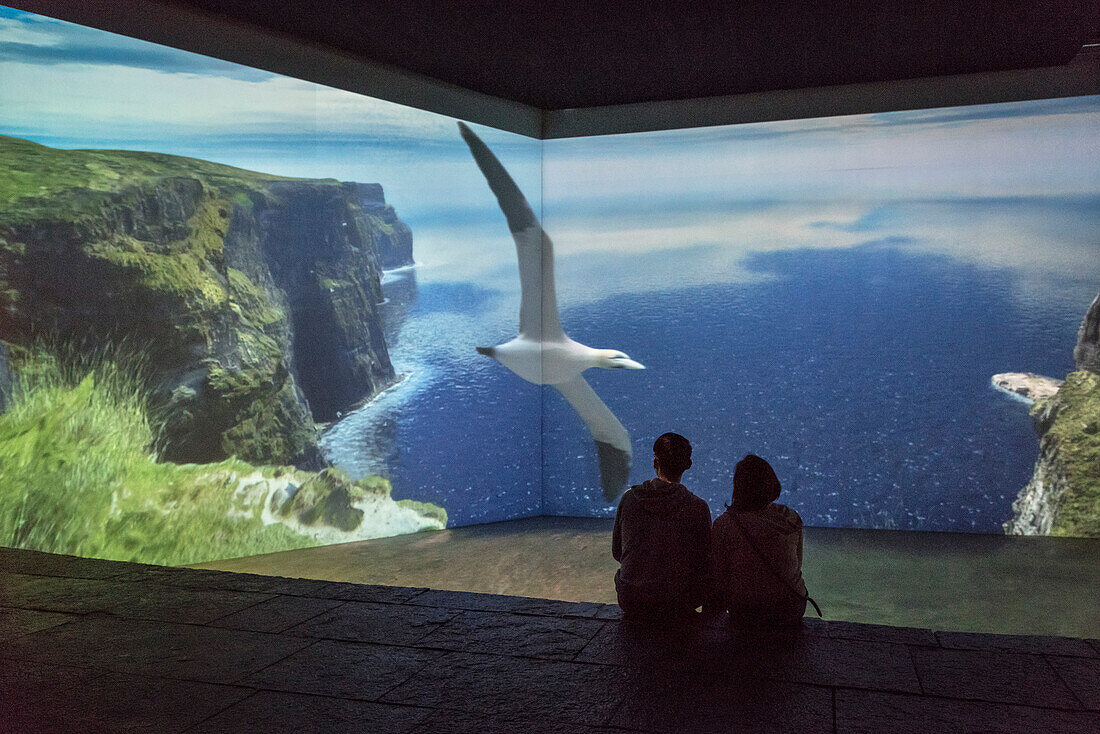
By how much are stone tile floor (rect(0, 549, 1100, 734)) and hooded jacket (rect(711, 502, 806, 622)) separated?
0.10 meters

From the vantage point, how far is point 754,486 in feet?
9.05

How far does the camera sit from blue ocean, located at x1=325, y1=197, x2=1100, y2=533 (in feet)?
25.4

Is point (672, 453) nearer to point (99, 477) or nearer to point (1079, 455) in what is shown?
point (99, 477)

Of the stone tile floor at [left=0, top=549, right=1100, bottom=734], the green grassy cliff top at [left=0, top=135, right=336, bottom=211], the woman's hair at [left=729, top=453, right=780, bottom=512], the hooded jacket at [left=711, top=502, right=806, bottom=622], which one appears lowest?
the stone tile floor at [left=0, top=549, right=1100, bottom=734]

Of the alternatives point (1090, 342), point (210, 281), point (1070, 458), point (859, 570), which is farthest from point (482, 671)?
point (1090, 342)

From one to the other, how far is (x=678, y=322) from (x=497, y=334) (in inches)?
70.1

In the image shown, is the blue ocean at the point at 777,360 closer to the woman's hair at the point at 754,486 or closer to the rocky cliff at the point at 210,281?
the rocky cliff at the point at 210,281

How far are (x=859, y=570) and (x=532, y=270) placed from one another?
4.12 m

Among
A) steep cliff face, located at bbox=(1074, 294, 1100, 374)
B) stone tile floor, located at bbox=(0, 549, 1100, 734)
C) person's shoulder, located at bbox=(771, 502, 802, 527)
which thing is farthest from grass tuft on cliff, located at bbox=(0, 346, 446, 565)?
steep cliff face, located at bbox=(1074, 294, 1100, 374)

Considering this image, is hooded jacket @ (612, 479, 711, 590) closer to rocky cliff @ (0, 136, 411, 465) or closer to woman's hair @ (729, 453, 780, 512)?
woman's hair @ (729, 453, 780, 512)

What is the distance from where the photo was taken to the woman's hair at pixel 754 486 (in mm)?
2756

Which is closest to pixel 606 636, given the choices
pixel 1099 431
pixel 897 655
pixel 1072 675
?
pixel 897 655

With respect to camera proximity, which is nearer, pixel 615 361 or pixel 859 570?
pixel 859 570

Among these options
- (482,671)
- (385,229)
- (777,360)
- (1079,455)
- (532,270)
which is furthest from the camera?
(532,270)
